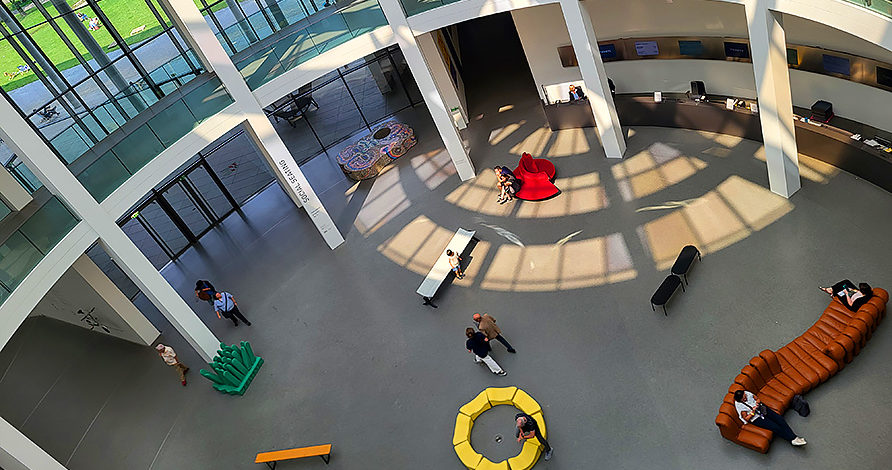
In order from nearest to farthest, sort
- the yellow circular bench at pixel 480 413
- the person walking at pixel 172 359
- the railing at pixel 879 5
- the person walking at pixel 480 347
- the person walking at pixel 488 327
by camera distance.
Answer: the railing at pixel 879 5, the yellow circular bench at pixel 480 413, the person walking at pixel 480 347, the person walking at pixel 488 327, the person walking at pixel 172 359

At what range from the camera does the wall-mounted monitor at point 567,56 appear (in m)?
17.7

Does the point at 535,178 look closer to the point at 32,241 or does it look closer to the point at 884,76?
the point at 884,76

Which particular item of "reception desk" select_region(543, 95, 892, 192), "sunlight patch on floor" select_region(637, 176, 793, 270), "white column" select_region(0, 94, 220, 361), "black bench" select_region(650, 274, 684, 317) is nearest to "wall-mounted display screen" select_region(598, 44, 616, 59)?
"reception desk" select_region(543, 95, 892, 192)

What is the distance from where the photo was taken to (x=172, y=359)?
48.9 ft

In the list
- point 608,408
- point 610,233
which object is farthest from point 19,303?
point 610,233

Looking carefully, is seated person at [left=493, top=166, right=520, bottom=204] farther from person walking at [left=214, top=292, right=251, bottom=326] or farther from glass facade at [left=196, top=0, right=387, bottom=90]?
person walking at [left=214, top=292, right=251, bottom=326]

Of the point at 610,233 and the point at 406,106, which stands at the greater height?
the point at 406,106

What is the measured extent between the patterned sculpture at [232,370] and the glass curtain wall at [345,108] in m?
8.82

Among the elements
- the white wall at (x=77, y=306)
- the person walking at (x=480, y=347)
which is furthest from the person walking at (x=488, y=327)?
the white wall at (x=77, y=306)

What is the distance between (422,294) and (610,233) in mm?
4507

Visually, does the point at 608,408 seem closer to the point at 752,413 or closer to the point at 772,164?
the point at 752,413

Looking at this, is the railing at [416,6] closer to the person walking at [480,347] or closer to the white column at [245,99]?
the white column at [245,99]

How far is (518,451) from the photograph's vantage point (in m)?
11.5

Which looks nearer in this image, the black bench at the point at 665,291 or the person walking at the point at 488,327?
the black bench at the point at 665,291
